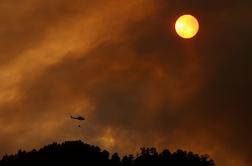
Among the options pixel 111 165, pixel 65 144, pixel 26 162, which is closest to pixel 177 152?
pixel 111 165

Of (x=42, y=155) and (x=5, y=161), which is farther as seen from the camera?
(x=5, y=161)

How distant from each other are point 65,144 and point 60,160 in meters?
6.85

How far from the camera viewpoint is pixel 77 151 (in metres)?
186

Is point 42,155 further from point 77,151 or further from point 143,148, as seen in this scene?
point 143,148

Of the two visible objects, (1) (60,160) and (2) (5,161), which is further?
(2) (5,161)

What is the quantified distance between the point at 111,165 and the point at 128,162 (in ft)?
22.0

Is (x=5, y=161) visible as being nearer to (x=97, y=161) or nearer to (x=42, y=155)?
(x=42, y=155)

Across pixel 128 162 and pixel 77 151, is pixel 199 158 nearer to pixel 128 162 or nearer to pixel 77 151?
pixel 128 162

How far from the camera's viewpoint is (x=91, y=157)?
185 meters

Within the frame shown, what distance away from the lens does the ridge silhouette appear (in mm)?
183125

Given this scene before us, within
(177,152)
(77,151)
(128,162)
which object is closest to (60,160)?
(77,151)

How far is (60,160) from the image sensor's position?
184750 millimetres

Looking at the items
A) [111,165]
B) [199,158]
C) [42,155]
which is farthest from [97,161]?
[199,158]

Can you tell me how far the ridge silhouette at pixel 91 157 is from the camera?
183 meters
